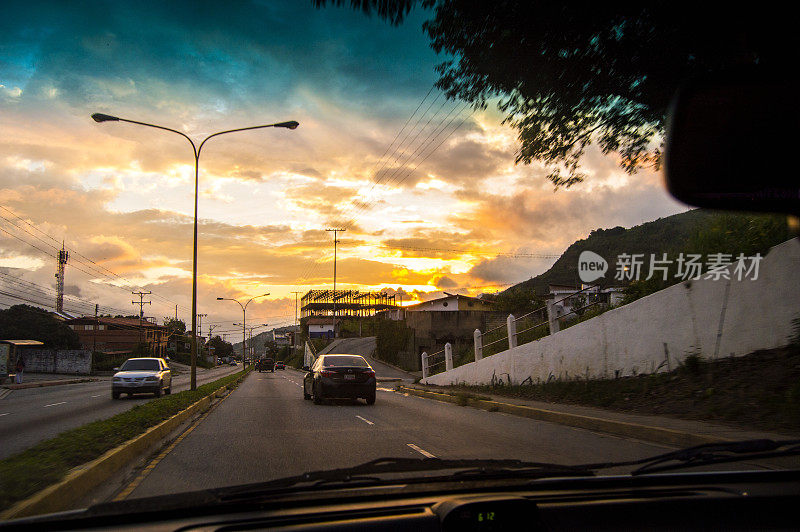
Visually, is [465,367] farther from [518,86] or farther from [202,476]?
[202,476]

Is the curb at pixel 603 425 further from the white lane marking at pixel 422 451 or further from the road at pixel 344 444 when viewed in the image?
the white lane marking at pixel 422 451

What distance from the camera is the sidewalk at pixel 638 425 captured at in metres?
8.24

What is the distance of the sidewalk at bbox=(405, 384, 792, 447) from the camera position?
824 cm

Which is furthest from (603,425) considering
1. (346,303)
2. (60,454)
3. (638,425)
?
(346,303)

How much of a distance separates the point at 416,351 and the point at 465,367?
67.6ft

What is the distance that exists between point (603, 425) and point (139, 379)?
60.5 ft

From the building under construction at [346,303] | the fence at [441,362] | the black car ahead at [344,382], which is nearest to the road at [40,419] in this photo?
the black car ahead at [344,382]

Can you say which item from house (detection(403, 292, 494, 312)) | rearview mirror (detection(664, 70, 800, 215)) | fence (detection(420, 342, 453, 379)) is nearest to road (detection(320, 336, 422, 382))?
fence (detection(420, 342, 453, 379))

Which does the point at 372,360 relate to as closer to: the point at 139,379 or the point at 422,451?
the point at 139,379

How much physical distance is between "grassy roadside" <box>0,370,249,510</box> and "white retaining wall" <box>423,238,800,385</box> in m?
9.27

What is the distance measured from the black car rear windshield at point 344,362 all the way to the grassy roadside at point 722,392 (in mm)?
6035

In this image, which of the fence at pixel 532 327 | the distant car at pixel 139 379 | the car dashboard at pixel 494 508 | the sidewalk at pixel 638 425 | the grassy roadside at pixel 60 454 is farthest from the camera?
the distant car at pixel 139 379

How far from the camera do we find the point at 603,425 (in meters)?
10.7

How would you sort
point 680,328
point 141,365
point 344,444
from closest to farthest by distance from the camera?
point 344,444 < point 680,328 < point 141,365
